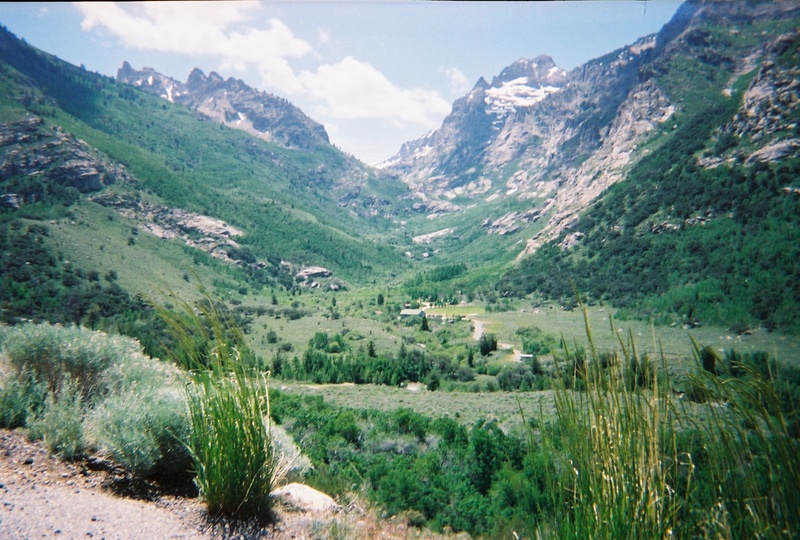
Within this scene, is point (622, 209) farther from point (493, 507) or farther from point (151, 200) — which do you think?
point (151, 200)

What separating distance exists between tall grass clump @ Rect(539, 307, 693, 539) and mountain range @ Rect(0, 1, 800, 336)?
580 centimetres

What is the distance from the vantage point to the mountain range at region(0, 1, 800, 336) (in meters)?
37.4

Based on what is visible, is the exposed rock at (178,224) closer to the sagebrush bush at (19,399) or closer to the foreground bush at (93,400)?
the foreground bush at (93,400)

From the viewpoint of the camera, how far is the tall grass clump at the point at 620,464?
2120mm

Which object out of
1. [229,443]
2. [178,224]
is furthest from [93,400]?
[178,224]

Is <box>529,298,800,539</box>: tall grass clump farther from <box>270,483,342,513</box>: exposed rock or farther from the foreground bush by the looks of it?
the foreground bush

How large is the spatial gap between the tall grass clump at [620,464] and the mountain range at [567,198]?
580 cm

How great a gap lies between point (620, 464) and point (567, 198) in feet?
433

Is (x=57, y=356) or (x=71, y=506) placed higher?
(x=57, y=356)

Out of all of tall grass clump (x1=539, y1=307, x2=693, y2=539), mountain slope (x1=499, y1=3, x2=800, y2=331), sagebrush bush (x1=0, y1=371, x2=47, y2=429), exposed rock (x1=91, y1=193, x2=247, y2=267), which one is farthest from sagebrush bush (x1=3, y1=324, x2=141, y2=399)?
exposed rock (x1=91, y1=193, x2=247, y2=267)

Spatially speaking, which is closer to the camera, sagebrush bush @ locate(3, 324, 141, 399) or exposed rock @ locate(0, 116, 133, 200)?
sagebrush bush @ locate(3, 324, 141, 399)

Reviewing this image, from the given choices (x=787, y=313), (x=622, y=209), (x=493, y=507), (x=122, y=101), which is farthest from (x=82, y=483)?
(x=122, y=101)

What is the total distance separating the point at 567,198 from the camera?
121 m

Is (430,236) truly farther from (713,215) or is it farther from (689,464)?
(689,464)
